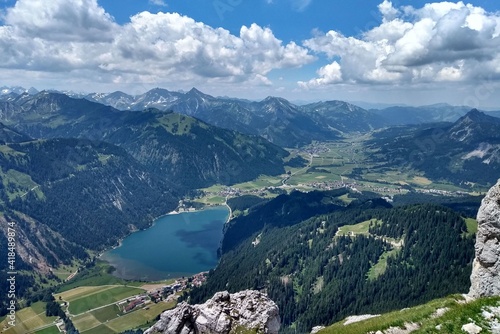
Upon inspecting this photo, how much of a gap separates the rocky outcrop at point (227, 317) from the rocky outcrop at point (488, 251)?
2063 centimetres

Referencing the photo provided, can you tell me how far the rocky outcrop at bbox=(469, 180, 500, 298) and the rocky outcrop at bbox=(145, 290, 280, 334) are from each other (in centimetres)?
2063

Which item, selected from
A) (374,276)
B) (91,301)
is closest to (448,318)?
(374,276)

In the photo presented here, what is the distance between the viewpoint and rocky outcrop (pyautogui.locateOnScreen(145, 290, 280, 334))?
43.7 metres

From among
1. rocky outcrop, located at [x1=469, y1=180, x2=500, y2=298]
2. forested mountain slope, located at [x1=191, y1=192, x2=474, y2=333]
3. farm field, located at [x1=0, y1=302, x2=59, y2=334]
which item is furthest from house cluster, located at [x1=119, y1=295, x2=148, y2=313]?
rocky outcrop, located at [x1=469, y1=180, x2=500, y2=298]

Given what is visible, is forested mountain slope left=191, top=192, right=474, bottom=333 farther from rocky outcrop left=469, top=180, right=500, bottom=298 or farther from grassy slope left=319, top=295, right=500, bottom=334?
grassy slope left=319, top=295, right=500, bottom=334

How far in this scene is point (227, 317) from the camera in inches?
1764

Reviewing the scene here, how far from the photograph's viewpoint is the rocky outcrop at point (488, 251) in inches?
1348

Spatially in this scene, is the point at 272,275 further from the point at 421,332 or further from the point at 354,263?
the point at 421,332

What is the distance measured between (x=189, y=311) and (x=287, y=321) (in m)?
124

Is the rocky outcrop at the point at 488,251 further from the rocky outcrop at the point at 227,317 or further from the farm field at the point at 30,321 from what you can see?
the farm field at the point at 30,321

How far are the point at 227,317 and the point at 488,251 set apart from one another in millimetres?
26972

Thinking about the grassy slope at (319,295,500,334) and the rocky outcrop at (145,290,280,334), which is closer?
the grassy slope at (319,295,500,334)

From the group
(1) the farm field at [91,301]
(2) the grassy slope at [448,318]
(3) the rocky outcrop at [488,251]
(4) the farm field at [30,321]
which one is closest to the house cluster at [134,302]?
(1) the farm field at [91,301]

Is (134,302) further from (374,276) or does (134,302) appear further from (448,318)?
(448,318)
